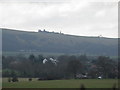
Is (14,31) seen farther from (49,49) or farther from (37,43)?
(49,49)

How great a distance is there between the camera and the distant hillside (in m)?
162

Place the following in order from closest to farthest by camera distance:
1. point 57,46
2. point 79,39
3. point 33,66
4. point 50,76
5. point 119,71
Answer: point 119,71
point 50,76
point 33,66
point 57,46
point 79,39

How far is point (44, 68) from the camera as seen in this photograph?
64.6 meters

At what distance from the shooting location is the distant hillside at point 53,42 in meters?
162

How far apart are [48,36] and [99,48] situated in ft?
95.9

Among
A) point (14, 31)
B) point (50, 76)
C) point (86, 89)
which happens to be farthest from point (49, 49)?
point (86, 89)

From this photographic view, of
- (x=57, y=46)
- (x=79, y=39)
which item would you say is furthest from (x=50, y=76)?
(x=79, y=39)

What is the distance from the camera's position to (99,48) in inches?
6540

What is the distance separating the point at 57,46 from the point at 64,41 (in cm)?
668

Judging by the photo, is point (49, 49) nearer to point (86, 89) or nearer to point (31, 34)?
point (31, 34)

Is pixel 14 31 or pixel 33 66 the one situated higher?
pixel 14 31

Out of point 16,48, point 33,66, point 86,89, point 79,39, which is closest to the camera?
point 86,89

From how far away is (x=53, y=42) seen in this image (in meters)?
169

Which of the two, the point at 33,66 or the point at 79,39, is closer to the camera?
the point at 33,66
